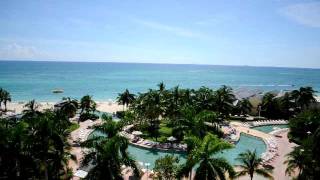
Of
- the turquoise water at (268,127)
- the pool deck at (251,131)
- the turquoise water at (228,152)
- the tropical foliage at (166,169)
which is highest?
the tropical foliage at (166,169)

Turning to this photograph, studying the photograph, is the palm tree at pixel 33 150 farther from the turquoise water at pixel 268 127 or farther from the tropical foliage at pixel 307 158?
the turquoise water at pixel 268 127

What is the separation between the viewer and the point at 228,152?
44.2m

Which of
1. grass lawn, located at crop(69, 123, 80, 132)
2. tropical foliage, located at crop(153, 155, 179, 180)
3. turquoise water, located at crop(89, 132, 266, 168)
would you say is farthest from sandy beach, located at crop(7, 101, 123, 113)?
tropical foliage, located at crop(153, 155, 179, 180)

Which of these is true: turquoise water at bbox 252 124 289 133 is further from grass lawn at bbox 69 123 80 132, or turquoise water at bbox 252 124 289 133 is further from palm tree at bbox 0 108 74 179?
palm tree at bbox 0 108 74 179

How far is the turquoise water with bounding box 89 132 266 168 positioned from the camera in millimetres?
40625

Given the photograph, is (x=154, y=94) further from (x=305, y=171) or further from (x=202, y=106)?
(x=305, y=171)

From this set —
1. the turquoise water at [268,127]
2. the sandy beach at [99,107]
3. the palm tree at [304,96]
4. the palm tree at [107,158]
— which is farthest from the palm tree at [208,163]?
the sandy beach at [99,107]

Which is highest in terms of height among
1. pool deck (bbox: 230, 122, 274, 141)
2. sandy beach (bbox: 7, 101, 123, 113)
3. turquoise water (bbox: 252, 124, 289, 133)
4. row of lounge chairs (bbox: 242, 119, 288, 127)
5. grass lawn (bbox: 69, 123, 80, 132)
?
row of lounge chairs (bbox: 242, 119, 288, 127)

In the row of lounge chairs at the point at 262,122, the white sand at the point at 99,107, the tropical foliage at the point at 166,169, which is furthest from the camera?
the white sand at the point at 99,107

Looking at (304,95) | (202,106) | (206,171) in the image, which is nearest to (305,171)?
(206,171)

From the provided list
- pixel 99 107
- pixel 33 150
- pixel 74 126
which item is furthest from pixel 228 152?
pixel 99 107

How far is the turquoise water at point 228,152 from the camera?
4062 cm

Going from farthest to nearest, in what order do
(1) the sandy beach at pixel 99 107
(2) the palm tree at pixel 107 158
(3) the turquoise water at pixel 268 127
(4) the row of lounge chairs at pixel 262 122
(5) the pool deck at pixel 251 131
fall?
(1) the sandy beach at pixel 99 107
(4) the row of lounge chairs at pixel 262 122
(3) the turquoise water at pixel 268 127
(5) the pool deck at pixel 251 131
(2) the palm tree at pixel 107 158

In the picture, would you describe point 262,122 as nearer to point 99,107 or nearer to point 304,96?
point 304,96
